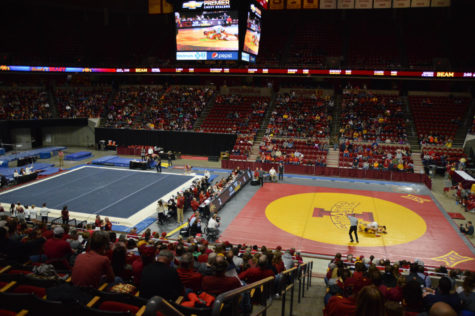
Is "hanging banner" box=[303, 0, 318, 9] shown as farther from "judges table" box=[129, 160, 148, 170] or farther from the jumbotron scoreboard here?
"judges table" box=[129, 160, 148, 170]

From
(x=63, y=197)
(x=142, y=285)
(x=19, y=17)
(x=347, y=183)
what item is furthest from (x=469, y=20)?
(x=19, y=17)

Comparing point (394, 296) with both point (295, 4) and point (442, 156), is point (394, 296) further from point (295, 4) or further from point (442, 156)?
point (295, 4)

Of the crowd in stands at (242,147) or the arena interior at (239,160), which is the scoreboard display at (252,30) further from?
the crowd in stands at (242,147)

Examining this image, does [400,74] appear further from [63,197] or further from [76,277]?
[76,277]

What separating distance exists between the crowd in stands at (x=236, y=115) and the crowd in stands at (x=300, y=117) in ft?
4.81

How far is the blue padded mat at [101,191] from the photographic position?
20.2 metres

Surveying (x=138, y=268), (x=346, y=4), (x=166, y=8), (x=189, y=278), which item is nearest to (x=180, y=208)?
(x=138, y=268)

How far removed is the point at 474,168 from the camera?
26578mm

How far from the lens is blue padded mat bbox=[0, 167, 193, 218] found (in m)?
20.2

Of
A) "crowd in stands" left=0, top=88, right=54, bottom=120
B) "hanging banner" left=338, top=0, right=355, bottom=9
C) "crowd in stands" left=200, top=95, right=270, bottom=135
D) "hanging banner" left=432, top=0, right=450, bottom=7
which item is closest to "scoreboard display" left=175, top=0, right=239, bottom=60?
"crowd in stands" left=200, top=95, right=270, bottom=135

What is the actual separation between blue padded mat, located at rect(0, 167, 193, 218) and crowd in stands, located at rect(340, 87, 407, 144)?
16142mm

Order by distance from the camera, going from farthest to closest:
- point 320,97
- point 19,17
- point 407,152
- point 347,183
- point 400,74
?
point 19,17
point 320,97
point 400,74
point 407,152
point 347,183

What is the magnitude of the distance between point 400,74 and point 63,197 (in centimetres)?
2868

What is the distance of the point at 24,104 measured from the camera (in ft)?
126
